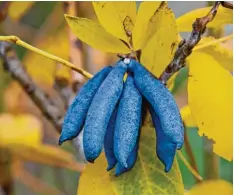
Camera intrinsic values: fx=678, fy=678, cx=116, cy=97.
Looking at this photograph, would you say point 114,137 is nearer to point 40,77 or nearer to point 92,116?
point 92,116

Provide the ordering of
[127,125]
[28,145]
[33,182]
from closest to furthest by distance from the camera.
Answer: [127,125], [28,145], [33,182]

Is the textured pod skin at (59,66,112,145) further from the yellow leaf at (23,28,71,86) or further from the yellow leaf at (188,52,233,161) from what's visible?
the yellow leaf at (23,28,71,86)

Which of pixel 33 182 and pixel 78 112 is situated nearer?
pixel 78 112

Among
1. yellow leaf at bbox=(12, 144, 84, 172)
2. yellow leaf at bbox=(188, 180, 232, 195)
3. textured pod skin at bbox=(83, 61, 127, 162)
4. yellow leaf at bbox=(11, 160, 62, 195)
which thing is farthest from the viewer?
yellow leaf at bbox=(11, 160, 62, 195)

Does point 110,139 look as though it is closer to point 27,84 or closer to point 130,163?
point 130,163

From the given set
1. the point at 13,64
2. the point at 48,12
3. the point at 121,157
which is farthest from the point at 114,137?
the point at 48,12

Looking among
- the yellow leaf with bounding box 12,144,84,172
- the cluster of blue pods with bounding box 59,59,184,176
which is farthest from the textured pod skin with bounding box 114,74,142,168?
the yellow leaf with bounding box 12,144,84,172

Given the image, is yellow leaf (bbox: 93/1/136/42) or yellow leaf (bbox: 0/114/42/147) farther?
yellow leaf (bbox: 0/114/42/147)

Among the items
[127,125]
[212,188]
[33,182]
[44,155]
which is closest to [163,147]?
[127,125]
